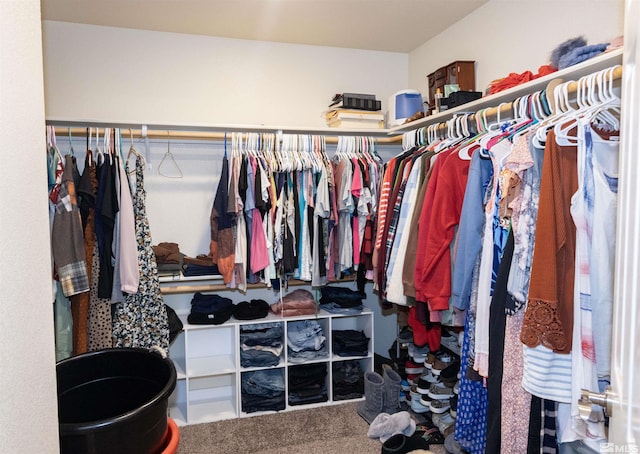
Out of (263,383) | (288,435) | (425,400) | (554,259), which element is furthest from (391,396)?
(554,259)

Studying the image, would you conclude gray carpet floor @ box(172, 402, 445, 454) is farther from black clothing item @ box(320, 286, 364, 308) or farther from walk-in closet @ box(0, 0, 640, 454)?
black clothing item @ box(320, 286, 364, 308)

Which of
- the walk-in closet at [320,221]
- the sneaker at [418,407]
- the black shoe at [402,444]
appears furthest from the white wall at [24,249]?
the sneaker at [418,407]

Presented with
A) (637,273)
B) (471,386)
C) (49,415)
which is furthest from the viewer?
(471,386)

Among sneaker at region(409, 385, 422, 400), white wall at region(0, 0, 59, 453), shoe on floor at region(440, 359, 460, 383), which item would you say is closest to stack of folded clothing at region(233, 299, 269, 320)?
sneaker at region(409, 385, 422, 400)

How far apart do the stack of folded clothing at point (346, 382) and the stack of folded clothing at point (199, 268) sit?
1.09m

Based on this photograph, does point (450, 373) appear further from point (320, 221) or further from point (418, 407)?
point (320, 221)

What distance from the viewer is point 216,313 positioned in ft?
9.68

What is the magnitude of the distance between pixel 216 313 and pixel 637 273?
8.70ft

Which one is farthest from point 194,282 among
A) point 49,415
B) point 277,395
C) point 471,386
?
point 49,415

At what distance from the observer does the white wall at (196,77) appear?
9.74ft

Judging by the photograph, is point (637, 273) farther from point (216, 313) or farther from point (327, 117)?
point (327, 117)

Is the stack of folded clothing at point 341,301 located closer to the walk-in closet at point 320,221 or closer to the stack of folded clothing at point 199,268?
the walk-in closet at point 320,221

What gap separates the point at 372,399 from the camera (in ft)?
9.61

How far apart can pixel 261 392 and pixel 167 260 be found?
1068 millimetres
